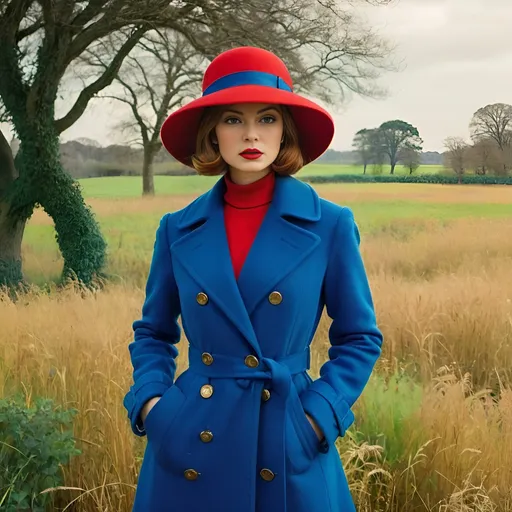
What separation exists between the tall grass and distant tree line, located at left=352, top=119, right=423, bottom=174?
114cm

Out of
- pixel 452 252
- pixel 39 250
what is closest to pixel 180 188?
pixel 39 250

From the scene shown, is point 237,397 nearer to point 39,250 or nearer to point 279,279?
point 279,279

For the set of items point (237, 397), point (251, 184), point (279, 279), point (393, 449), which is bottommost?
point (393, 449)

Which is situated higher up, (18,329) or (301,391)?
(301,391)

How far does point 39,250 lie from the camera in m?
7.02

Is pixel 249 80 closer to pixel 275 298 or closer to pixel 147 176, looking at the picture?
Answer: pixel 275 298

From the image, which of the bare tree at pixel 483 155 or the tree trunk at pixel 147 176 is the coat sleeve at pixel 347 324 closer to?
the bare tree at pixel 483 155

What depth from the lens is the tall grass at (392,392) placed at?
2045 mm

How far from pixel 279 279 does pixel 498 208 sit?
16.0 feet

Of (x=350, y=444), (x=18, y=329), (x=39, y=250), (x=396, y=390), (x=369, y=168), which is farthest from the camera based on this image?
(x=39, y=250)

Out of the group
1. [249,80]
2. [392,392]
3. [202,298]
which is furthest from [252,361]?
[392,392]

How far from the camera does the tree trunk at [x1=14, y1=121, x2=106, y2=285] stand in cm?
605

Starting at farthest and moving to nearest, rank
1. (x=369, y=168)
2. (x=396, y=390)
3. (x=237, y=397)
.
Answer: (x=369, y=168)
(x=396, y=390)
(x=237, y=397)

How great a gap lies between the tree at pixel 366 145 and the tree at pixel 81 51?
2.92ft
